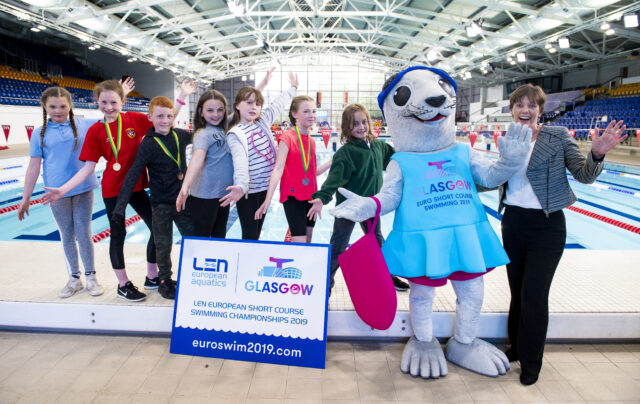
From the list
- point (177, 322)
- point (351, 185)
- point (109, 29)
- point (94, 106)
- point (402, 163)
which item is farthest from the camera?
point (94, 106)

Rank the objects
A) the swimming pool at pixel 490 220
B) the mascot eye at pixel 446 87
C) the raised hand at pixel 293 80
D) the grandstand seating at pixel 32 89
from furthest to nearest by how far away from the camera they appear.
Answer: the grandstand seating at pixel 32 89
the swimming pool at pixel 490 220
the raised hand at pixel 293 80
the mascot eye at pixel 446 87

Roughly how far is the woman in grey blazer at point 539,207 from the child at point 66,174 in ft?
7.73

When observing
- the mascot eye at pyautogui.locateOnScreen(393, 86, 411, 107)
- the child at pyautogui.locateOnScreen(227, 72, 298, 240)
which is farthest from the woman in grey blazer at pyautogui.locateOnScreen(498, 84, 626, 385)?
the child at pyautogui.locateOnScreen(227, 72, 298, 240)

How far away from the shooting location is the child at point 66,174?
2.38m

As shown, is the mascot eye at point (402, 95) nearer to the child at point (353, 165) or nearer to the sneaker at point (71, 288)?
the child at point (353, 165)

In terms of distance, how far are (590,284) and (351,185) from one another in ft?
5.41

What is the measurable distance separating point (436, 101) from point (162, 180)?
1.56 metres

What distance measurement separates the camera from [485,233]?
1.88 metres

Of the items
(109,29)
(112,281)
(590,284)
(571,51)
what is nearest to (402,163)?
(590,284)

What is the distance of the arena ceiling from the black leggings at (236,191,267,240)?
10989 mm

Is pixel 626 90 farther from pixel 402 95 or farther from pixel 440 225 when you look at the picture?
pixel 440 225

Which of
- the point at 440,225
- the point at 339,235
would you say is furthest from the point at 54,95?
the point at 440,225

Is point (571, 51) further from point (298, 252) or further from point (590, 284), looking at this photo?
point (298, 252)

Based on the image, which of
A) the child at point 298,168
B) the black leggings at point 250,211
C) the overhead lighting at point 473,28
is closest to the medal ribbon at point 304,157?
the child at point 298,168
